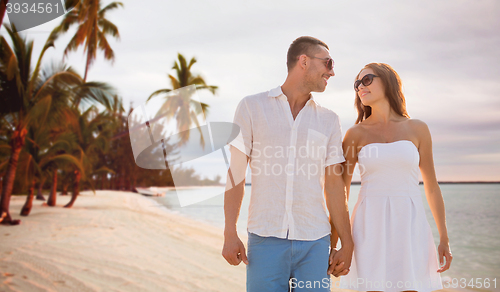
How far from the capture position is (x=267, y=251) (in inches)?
77.0

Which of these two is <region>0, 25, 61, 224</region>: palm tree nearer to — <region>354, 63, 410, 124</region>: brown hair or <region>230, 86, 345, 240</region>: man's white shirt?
<region>230, 86, 345, 240</region>: man's white shirt

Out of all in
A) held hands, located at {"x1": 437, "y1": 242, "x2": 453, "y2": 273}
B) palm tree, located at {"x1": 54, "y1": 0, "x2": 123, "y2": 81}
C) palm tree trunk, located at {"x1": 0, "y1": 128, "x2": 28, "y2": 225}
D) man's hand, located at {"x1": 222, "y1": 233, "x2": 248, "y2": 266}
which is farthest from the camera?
palm tree, located at {"x1": 54, "y1": 0, "x2": 123, "y2": 81}

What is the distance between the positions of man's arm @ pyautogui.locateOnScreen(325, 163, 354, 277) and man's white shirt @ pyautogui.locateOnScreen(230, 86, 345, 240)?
104 mm

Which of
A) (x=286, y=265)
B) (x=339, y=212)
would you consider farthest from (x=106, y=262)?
(x=339, y=212)

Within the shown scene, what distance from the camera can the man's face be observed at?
2.25 m

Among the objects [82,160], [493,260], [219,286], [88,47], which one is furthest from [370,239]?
[88,47]

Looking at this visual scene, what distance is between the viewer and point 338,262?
6.95 feet

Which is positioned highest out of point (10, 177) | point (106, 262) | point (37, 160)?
point (37, 160)

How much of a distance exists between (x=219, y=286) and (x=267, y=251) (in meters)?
3.31

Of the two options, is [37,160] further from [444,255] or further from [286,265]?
[444,255]

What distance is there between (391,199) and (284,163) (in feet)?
3.08

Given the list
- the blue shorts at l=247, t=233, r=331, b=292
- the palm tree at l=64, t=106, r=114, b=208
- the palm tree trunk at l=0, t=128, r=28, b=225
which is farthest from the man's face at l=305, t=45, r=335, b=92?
the palm tree at l=64, t=106, r=114, b=208

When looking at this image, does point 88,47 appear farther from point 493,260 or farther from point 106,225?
point 493,260

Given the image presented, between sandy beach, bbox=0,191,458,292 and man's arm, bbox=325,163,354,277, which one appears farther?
sandy beach, bbox=0,191,458,292
